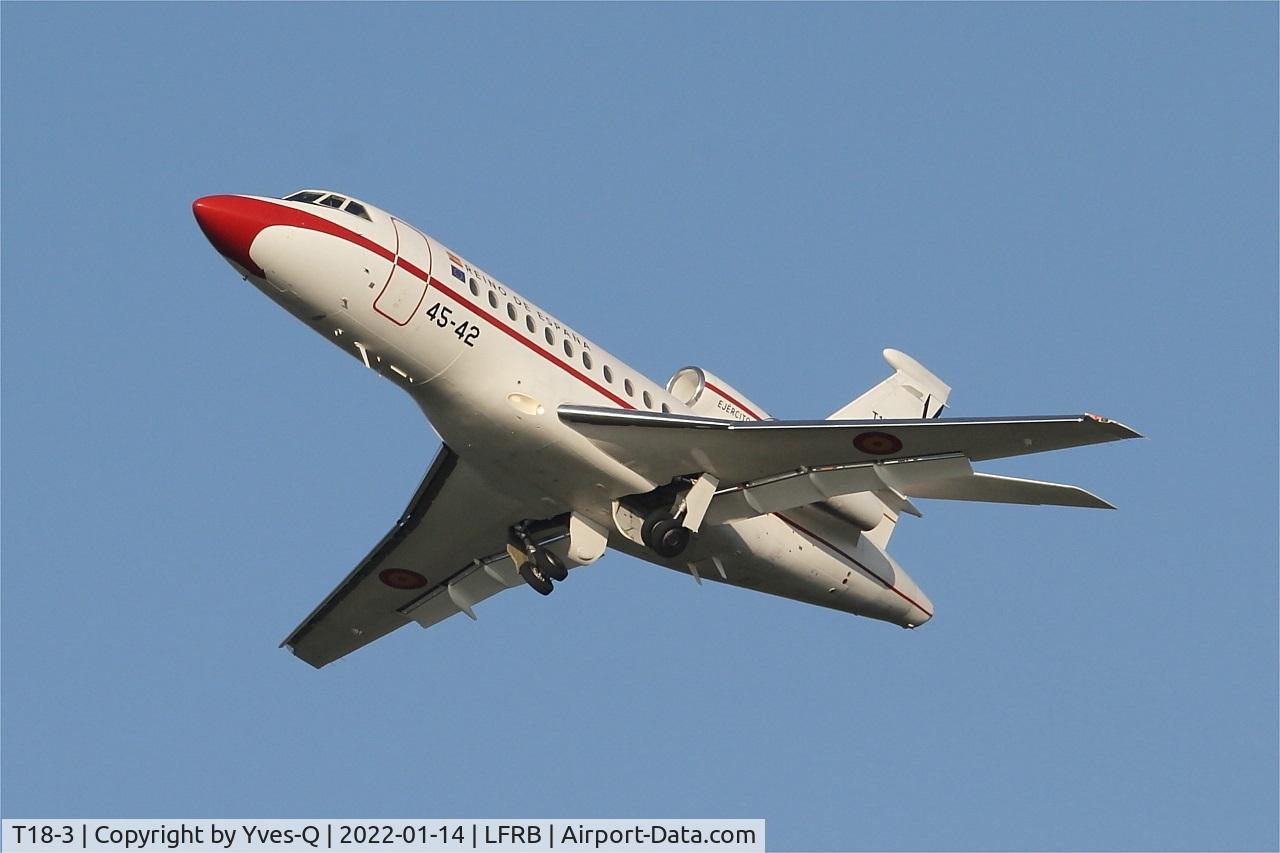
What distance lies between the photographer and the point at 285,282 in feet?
83.5

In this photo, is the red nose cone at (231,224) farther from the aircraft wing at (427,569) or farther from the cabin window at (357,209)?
the aircraft wing at (427,569)

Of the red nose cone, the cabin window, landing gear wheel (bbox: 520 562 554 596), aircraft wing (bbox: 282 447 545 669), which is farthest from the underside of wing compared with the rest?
the red nose cone

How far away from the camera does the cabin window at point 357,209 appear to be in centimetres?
2630

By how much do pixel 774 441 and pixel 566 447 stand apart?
2884 millimetres

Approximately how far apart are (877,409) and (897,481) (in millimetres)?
Answer: 5737

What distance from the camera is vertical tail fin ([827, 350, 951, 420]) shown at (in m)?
33.1

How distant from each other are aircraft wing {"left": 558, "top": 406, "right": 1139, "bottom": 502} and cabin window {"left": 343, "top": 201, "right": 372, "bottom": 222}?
3725mm

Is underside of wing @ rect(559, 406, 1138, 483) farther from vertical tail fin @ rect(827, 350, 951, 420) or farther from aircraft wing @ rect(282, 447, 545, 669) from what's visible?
vertical tail fin @ rect(827, 350, 951, 420)

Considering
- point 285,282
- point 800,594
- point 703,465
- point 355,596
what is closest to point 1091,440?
point 703,465

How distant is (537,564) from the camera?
2955 centimetres

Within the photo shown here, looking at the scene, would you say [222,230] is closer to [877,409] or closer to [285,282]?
[285,282]

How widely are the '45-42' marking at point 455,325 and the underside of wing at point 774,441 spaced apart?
160cm

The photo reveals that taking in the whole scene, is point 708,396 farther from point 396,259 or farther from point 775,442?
point 396,259

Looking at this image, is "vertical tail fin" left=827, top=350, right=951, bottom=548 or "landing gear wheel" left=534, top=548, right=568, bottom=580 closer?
"landing gear wheel" left=534, top=548, right=568, bottom=580
